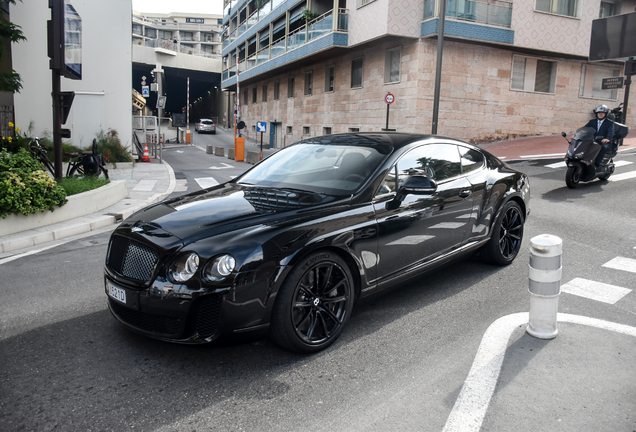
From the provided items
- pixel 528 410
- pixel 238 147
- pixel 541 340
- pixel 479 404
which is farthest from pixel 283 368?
pixel 238 147

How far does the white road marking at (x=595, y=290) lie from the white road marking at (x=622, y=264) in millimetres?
750

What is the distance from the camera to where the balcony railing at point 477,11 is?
2158 centimetres

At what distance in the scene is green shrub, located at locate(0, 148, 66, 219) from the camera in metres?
7.35

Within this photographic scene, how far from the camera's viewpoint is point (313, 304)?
11.6 ft

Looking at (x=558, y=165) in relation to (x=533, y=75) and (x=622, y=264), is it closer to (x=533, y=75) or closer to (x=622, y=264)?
(x=622, y=264)

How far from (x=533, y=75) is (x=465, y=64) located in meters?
4.04

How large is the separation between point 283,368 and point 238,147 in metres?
20.5

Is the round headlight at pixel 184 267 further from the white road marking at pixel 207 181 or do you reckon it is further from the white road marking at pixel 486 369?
the white road marking at pixel 207 181

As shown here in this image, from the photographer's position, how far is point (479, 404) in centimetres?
296

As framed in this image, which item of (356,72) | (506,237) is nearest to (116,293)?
(506,237)

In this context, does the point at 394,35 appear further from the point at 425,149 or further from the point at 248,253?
Result: the point at 248,253

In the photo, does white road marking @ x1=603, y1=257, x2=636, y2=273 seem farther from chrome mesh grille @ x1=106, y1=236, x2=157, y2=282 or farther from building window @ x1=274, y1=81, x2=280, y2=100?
building window @ x1=274, y1=81, x2=280, y2=100

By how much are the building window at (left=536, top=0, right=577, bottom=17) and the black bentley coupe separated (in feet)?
72.7

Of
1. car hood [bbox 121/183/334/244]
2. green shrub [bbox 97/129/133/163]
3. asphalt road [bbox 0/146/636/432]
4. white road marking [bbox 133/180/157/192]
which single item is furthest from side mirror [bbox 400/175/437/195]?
green shrub [bbox 97/129/133/163]
